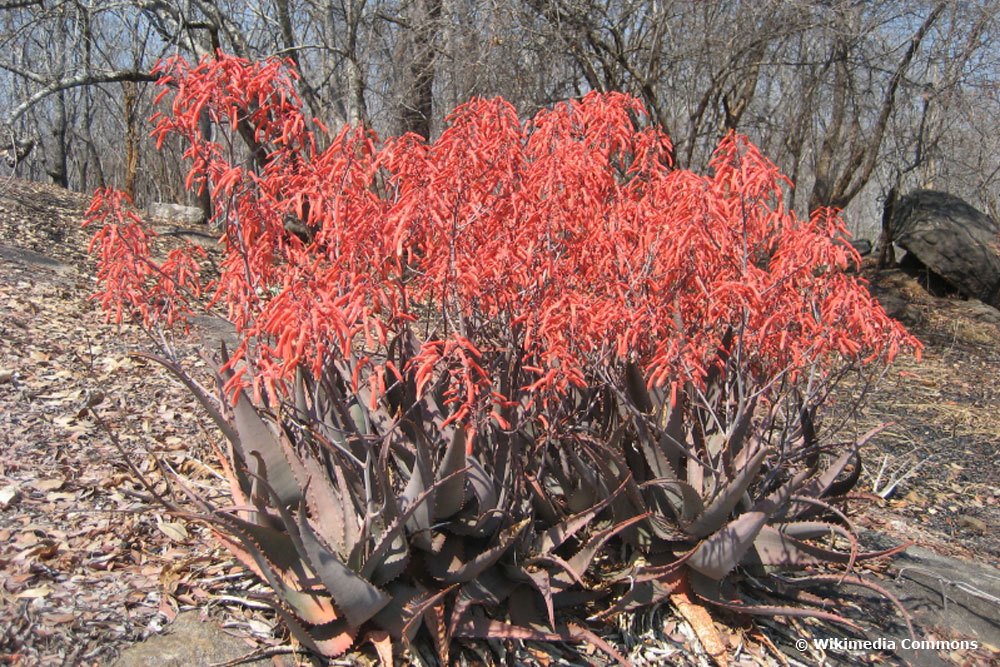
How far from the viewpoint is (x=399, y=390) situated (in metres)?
3.41

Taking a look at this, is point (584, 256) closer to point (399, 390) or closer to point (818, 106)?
point (399, 390)

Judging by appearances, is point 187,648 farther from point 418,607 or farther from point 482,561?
point 482,561

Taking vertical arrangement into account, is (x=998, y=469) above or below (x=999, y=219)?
below

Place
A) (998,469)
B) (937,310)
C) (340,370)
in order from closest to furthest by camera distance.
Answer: (340,370), (998,469), (937,310)

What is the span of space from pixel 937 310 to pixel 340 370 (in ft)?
36.3

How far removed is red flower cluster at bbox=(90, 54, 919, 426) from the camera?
2.88m

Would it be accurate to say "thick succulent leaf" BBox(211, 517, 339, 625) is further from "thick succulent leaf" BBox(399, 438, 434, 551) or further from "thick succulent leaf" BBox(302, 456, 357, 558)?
"thick succulent leaf" BBox(399, 438, 434, 551)

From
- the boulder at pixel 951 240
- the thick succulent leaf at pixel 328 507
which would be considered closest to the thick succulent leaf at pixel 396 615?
the thick succulent leaf at pixel 328 507

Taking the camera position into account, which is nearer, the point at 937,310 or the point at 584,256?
the point at 584,256

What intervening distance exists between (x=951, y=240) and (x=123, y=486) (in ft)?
40.6

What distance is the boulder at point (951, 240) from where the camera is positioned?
40.1 ft

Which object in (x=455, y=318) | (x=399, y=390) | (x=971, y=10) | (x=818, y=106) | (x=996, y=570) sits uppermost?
(x=971, y=10)

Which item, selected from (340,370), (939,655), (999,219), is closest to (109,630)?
(340,370)

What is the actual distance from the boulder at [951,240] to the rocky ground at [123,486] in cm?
410
